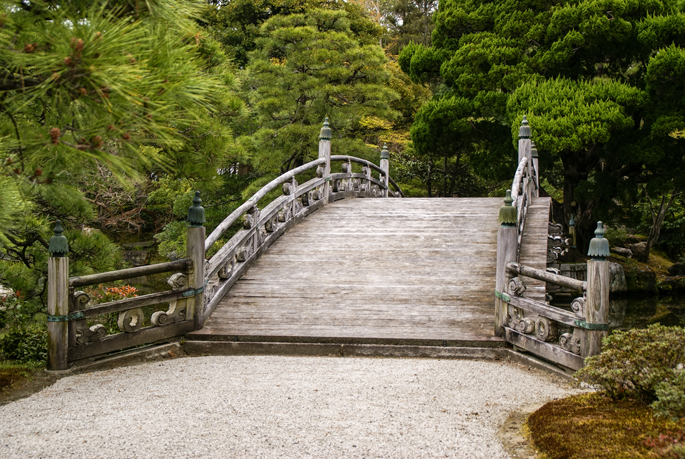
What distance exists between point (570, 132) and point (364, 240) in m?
6.08

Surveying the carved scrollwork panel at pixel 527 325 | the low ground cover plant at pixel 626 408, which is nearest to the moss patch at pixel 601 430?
the low ground cover plant at pixel 626 408

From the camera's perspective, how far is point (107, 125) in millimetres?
2729

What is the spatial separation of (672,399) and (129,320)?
173 inches

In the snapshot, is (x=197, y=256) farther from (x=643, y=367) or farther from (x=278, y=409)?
(x=643, y=367)

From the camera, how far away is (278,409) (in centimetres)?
427

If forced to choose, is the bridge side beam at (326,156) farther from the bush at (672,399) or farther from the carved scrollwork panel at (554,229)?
the bush at (672,399)

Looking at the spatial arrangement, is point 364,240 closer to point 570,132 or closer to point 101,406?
point 101,406

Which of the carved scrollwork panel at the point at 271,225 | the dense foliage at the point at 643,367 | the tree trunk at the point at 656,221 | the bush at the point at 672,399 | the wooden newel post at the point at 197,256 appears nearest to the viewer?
the bush at the point at 672,399

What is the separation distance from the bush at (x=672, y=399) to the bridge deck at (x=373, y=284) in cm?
249

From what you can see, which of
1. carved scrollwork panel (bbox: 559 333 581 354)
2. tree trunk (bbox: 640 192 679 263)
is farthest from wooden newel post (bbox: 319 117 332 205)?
tree trunk (bbox: 640 192 679 263)

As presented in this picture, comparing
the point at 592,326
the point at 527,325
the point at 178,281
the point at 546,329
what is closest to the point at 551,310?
the point at 546,329

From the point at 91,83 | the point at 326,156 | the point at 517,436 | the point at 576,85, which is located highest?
the point at 576,85

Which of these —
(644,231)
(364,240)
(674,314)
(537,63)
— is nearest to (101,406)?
(364,240)

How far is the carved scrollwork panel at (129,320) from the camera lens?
562 centimetres
